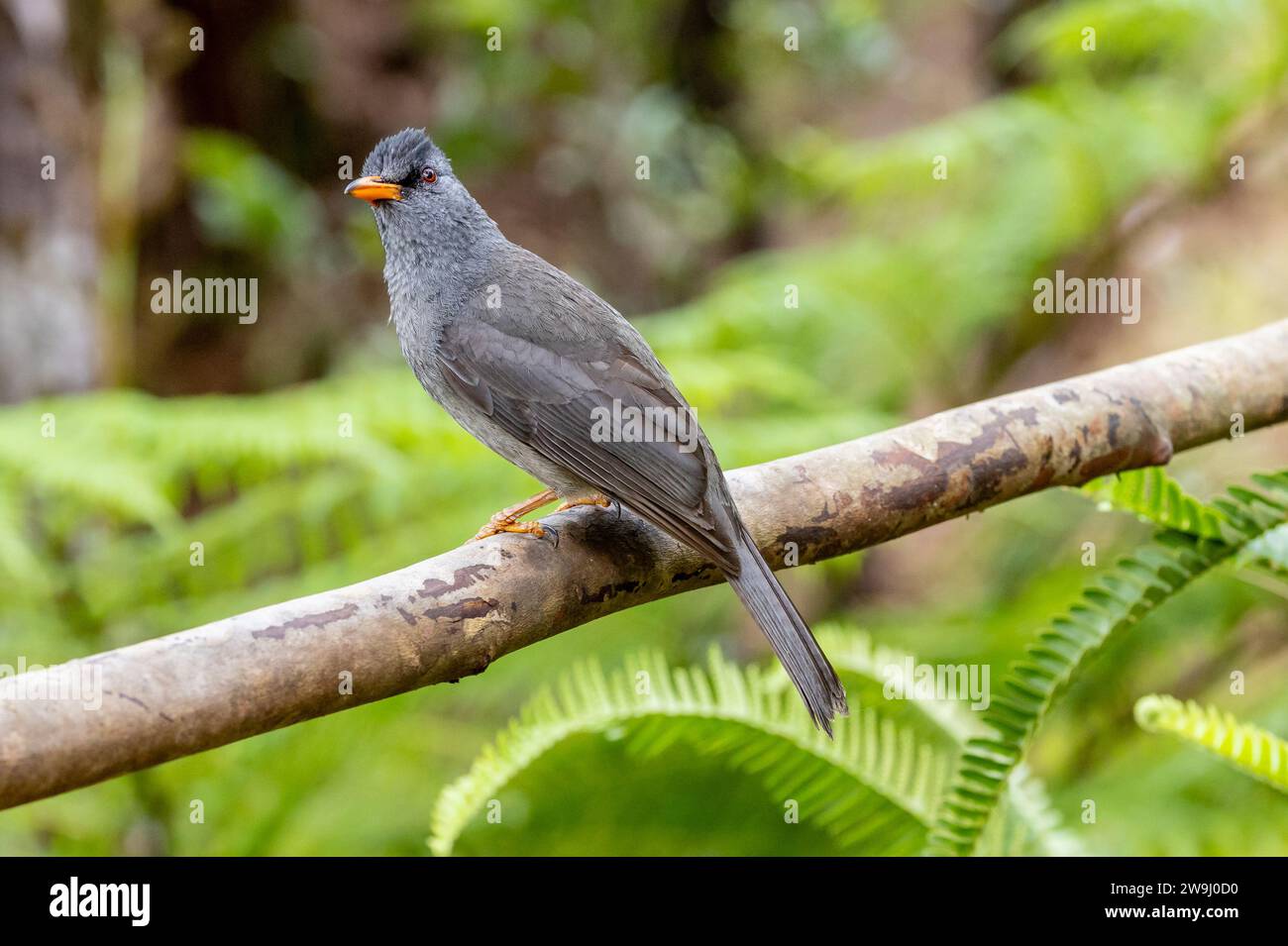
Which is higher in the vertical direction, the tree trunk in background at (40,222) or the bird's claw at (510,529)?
the tree trunk in background at (40,222)

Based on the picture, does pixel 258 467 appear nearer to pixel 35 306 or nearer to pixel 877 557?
pixel 35 306

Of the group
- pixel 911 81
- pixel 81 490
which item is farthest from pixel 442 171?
pixel 911 81

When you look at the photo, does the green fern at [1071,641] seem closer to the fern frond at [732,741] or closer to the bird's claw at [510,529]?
the fern frond at [732,741]

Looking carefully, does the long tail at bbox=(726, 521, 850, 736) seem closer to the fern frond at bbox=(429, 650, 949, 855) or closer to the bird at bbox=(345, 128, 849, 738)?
the bird at bbox=(345, 128, 849, 738)

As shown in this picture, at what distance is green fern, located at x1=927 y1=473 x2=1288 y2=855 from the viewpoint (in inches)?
79.7

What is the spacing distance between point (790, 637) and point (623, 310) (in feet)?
16.4

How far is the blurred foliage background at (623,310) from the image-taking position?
3.38 meters

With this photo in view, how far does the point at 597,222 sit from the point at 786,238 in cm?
114

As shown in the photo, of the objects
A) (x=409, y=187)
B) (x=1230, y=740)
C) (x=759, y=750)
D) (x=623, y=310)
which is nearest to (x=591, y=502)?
(x=759, y=750)

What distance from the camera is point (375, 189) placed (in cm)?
254

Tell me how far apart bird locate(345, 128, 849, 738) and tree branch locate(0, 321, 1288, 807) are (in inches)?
3.7

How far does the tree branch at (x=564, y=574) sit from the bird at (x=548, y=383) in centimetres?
9

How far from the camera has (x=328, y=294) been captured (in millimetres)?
6125

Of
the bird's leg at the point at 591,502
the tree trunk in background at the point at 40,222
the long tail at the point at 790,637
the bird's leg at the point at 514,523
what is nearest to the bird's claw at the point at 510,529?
the bird's leg at the point at 514,523
